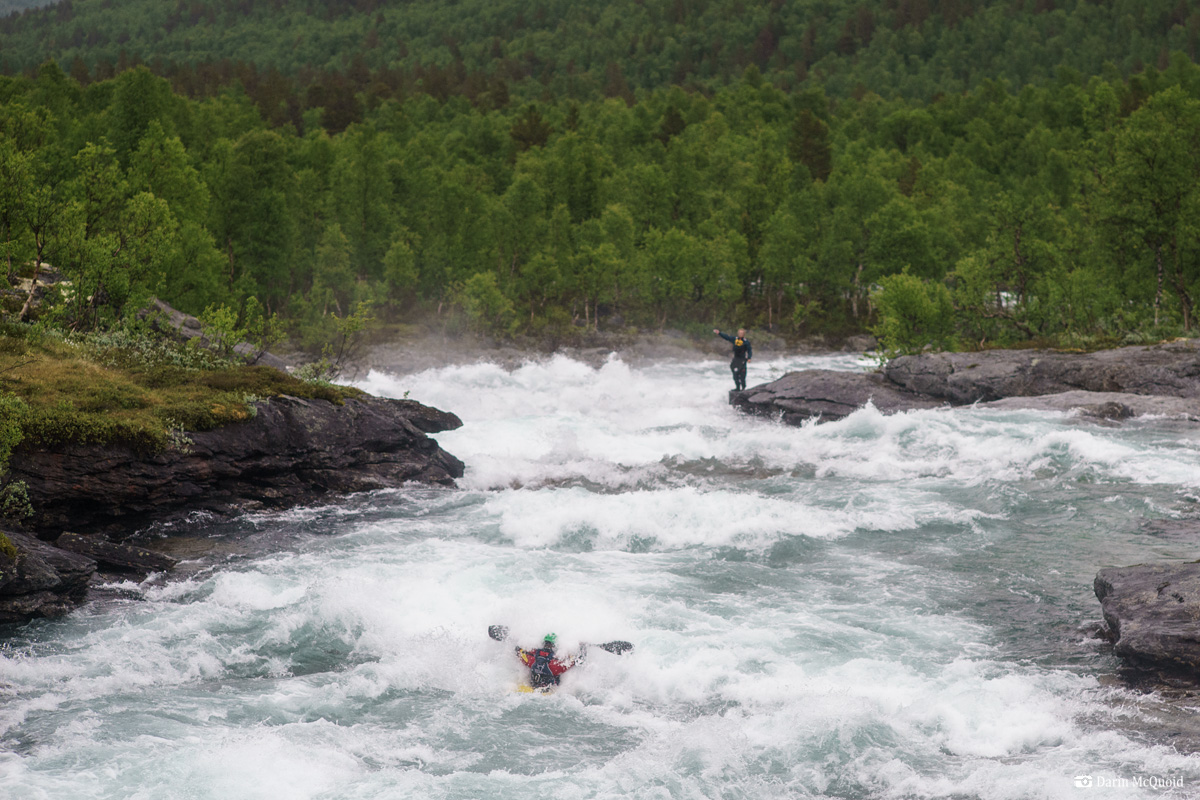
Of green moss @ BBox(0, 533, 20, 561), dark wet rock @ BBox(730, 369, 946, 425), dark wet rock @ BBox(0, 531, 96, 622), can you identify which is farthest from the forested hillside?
green moss @ BBox(0, 533, 20, 561)

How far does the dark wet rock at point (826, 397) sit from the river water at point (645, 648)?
23.0 feet

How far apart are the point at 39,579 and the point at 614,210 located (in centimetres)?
4850

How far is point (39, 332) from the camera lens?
21922mm

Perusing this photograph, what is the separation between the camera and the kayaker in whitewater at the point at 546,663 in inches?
510

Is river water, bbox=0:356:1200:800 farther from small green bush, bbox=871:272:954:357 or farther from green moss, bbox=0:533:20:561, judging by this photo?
small green bush, bbox=871:272:954:357

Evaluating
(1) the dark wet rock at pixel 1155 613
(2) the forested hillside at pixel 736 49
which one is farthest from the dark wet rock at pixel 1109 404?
(2) the forested hillside at pixel 736 49

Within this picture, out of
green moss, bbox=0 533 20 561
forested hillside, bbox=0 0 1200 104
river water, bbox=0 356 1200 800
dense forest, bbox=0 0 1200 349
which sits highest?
forested hillside, bbox=0 0 1200 104

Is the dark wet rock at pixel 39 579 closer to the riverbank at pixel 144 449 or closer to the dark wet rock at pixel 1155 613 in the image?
the riverbank at pixel 144 449

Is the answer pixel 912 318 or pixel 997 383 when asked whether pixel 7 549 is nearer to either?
pixel 997 383

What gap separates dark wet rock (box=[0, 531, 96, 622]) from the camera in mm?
Answer: 13703

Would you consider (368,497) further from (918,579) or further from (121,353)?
(918,579)

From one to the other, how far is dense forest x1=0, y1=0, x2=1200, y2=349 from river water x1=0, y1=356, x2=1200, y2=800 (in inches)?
485

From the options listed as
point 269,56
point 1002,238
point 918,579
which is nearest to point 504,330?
point 1002,238

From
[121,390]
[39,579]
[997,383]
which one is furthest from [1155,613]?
[997,383]
